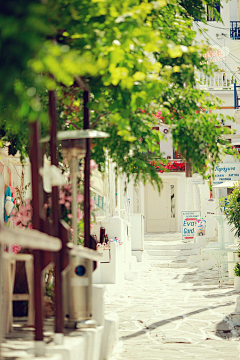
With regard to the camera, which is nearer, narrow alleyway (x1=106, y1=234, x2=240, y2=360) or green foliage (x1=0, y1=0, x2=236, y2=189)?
green foliage (x1=0, y1=0, x2=236, y2=189)

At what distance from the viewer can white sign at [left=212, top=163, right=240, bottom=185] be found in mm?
14133

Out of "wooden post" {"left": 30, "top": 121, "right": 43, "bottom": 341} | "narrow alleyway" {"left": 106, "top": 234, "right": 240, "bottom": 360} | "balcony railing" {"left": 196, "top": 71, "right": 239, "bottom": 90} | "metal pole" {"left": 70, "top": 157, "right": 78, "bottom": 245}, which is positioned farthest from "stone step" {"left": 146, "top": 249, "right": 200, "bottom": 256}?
"wooden post" {"left": 30, "top": 121, "right": 43, "bottom": 341}

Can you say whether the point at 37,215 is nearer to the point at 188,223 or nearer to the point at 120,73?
the point at 120,73

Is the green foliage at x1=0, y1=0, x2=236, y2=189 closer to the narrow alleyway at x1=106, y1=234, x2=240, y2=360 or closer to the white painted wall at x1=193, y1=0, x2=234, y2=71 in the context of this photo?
the narrow alleyway at x1=106, y1=234, x2=240, y2=360

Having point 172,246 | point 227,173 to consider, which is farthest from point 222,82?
point 227,173

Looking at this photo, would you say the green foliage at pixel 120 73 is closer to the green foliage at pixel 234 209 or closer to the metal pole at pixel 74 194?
the metal pole at pixel 74 194

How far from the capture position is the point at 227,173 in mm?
14180

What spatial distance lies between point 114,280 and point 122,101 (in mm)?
8490

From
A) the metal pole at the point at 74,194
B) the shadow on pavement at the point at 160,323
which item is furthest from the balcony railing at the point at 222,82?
the metal pole at the point at 74,194

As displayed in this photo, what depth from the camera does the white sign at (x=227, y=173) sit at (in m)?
14.1

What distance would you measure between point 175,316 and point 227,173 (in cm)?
683

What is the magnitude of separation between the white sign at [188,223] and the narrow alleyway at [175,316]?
4.66 metres

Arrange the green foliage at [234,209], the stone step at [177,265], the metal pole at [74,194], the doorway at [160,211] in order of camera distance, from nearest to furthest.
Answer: the metal pole at [74,194], the green foliage at [234,209], the stone step at [177,265], the doorway at [160,211]

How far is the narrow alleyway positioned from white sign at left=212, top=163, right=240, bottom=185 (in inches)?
114
